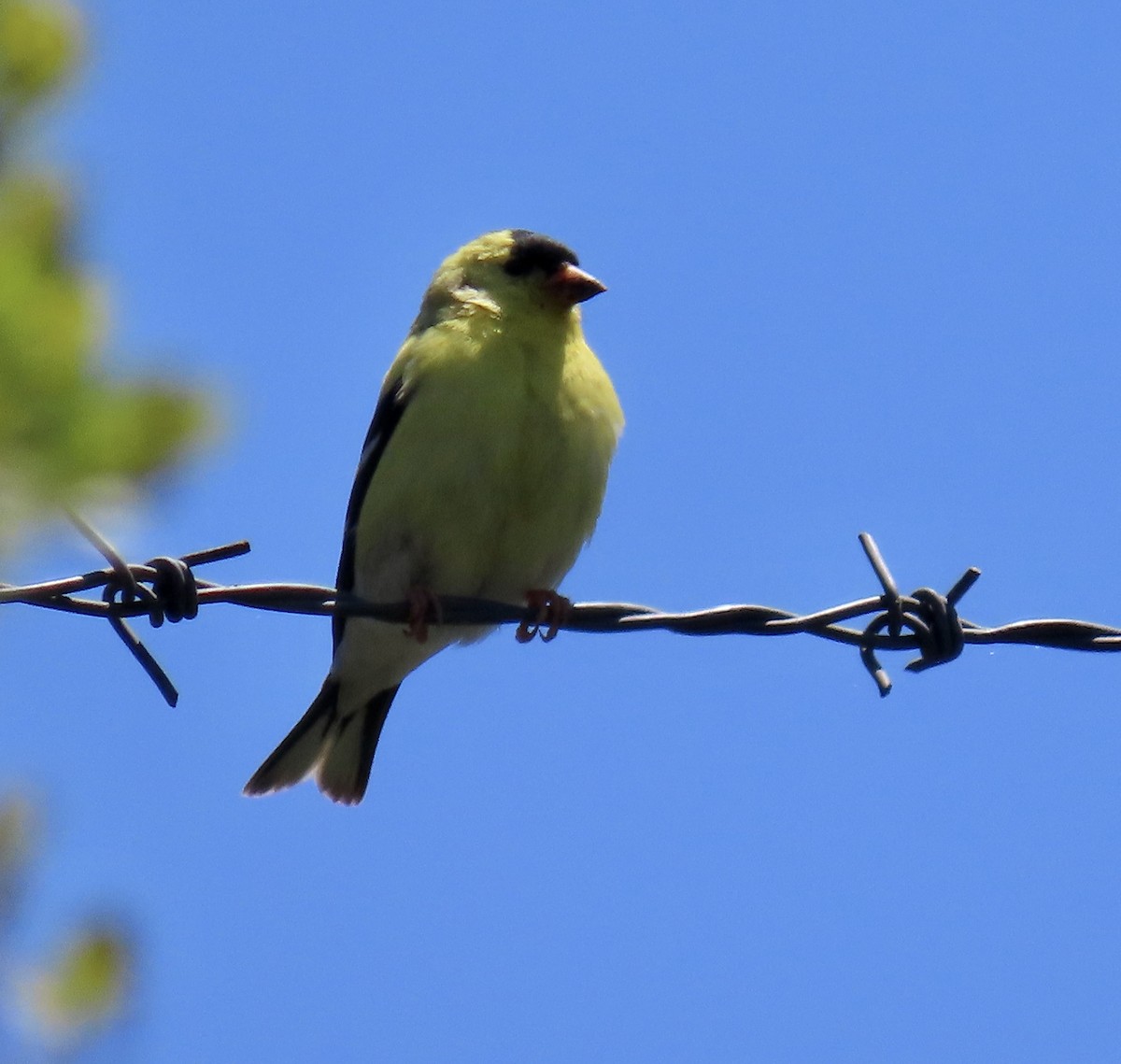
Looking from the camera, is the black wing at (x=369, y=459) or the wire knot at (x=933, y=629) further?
the black wing at (x=369, y=459)

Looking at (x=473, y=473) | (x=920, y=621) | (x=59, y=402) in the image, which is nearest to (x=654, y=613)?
(x=920, y=621)

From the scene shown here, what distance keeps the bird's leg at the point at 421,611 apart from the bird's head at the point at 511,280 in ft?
3.26

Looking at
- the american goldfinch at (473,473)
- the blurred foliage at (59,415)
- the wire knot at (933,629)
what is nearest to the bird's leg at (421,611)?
the american goldfinch at (473,473)

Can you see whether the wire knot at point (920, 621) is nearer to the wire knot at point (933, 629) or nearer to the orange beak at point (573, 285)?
the wire knot at point (933, 629)

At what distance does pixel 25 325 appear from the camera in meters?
1.10

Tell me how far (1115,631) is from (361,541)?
228 centimetres

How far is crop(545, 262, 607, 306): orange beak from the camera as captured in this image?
5129 mm

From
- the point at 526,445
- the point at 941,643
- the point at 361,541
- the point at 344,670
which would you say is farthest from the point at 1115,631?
the point at 344,670

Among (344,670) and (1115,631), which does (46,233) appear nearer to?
(1115,631)

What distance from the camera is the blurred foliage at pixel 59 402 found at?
110 cm

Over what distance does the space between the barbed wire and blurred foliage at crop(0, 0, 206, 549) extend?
1.73 meters

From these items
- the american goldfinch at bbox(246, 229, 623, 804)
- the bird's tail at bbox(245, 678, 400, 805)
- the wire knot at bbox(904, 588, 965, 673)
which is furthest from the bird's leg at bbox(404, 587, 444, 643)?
the wire knot at bbox(904, 588, 965, 673)

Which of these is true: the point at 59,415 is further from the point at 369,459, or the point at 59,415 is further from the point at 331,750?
the point at 331,750

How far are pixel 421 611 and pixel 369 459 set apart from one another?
80 centimetres
